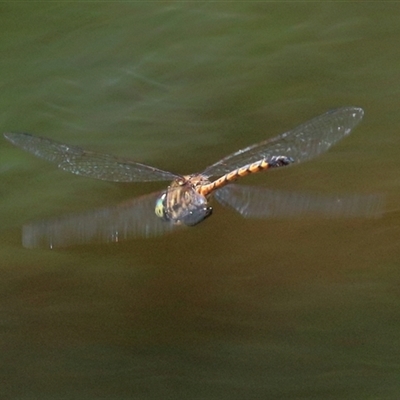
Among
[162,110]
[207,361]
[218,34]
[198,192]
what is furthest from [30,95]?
[207,361]

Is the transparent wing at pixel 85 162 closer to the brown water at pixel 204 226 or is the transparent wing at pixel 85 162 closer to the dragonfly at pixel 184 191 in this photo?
the dragonfly at pixel 184 191

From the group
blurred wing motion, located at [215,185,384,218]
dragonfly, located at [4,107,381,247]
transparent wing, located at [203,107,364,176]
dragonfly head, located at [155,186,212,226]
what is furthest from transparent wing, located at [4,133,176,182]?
transparent wing, located at [203,107,364,176]

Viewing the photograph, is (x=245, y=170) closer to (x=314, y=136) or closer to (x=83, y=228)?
(x=314, y=136)

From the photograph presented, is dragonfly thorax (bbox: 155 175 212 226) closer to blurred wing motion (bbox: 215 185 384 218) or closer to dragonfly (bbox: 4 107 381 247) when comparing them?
dragonfly (bbox: 4 107 381 247)

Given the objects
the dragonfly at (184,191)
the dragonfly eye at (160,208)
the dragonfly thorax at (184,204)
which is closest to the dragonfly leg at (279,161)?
the dragonfly at (184,191)

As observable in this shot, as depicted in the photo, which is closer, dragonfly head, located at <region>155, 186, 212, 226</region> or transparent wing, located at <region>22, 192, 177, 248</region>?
transparent wing, located at <region>22, 192, 177, 248</region>

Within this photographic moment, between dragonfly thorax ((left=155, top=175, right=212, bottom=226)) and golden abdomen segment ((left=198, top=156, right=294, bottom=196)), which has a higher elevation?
golden abdomen segment ((left=198, top=156, right=294, bottom=196))

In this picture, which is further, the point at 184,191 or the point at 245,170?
the point at 184,191

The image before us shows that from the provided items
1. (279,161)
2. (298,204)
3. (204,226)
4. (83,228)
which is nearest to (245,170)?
(279,161)
